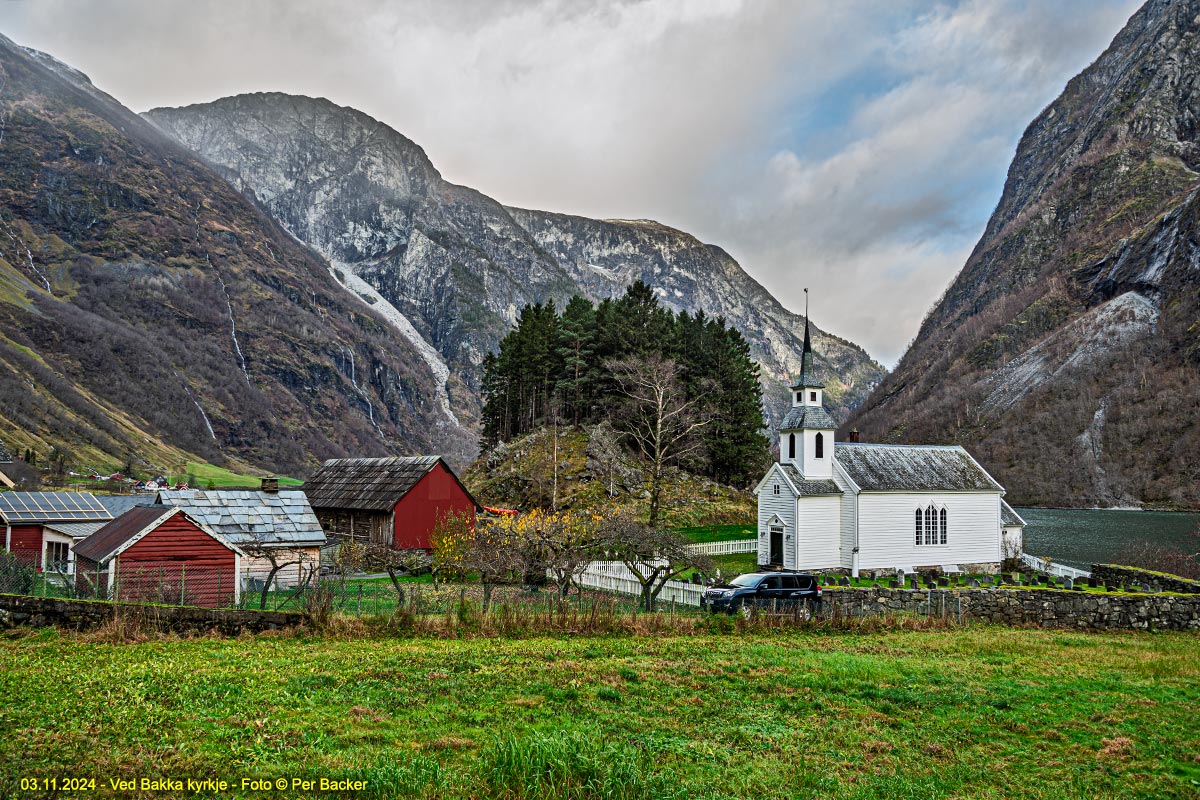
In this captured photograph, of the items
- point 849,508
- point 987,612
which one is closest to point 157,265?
point 849,508

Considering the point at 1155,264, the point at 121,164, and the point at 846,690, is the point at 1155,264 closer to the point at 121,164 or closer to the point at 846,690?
the point at 846,690

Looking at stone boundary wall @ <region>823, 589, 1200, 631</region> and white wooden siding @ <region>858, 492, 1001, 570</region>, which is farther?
white wooden siding @ <region>858, 492, 1001, 570</region>

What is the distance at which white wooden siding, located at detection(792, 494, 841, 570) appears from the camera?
3581 centimetres

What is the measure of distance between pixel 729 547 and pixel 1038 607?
20.7 meters

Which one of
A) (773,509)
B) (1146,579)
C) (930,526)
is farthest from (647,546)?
(930,526)

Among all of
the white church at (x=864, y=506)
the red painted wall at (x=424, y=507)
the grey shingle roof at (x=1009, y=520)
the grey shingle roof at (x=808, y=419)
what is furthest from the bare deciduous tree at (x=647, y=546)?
the grey shingle roof at (x=1009, y=520)

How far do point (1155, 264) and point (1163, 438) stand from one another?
4695 centimetres

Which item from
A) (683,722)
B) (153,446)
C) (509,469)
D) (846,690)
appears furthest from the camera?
(153,446)

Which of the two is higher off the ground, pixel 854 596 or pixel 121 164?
pixel 121 164

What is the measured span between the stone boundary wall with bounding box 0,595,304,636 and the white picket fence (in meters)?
14.3

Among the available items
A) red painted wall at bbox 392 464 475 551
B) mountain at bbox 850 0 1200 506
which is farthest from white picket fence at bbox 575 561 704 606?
mountain at bbox 850 0 1200 506

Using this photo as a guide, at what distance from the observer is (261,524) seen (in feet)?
103

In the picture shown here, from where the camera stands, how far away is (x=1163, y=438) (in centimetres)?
10144

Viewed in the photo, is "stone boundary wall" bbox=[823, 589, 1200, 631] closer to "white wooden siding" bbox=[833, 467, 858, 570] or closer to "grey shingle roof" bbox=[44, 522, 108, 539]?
"white wooden siding" bbox=[833, 467, 858, 570]
